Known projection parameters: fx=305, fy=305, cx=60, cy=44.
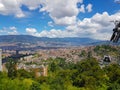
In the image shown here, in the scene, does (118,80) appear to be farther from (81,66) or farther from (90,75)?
(81,66)

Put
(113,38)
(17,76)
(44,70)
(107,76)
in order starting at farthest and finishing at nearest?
(44,70) < (17,76) < (107,76) < (113,38)

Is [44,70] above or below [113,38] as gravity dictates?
below

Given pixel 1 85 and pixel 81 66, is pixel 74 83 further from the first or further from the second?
pixel 1 85

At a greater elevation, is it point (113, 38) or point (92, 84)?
point (113, 38)

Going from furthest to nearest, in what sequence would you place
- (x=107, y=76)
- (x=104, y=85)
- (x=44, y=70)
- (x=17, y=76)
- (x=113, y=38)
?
(x=44, y=70), (x=17, y=76), (x=107, y=76), (x=104, y=85), (x=113, y=38)

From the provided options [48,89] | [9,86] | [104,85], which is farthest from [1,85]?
[104,85]

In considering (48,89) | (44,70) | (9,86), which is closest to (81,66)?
(48,89)

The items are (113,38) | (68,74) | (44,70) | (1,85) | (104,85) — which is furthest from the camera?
(44,70)

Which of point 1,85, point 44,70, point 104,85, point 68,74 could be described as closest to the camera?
point 1,85

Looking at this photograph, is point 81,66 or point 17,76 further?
point 17,76
